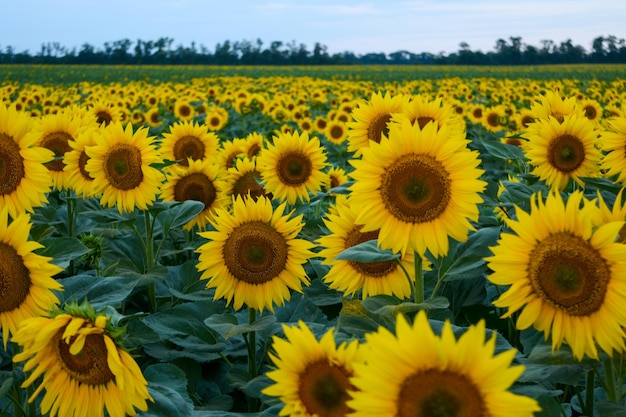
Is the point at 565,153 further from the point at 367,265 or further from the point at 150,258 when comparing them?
the point at 150,258

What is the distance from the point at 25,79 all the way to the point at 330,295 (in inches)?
1363

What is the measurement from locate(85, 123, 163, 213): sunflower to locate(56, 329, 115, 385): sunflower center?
1741 mm

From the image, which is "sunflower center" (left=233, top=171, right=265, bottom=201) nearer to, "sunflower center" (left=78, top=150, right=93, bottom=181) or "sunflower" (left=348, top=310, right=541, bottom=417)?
"sunflower center" (left=78, top=150, right=93, bottom=181)

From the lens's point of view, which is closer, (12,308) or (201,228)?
(12,308)

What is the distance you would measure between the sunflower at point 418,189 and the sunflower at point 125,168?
1694 mm

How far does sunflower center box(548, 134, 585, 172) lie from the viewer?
10.0ft

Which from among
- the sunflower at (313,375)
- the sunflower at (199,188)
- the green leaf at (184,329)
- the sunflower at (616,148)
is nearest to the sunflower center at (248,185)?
the sunflower at (199,188)

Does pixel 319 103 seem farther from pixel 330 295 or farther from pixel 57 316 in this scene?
pixel 57 316

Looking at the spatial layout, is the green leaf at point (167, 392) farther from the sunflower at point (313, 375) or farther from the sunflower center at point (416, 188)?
the sunflower center at point (416, 188)

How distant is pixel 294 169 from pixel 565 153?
5.61ft

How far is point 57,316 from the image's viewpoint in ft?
5.70

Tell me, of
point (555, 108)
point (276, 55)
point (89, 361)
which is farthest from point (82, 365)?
point (276, 55)

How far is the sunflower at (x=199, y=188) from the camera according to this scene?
14.0 ft

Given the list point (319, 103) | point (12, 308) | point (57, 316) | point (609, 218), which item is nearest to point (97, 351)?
point (57, 316)
